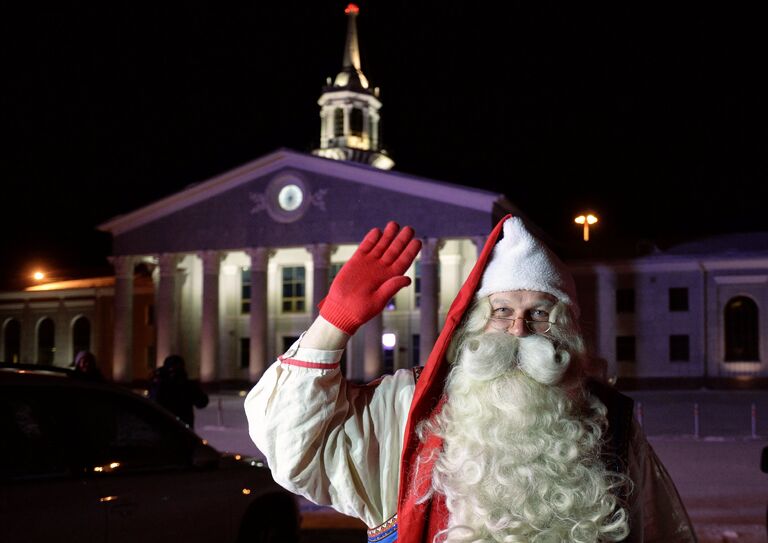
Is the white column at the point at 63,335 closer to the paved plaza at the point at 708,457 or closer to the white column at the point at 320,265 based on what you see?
the white column at the point at 320,265

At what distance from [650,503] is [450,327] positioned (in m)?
0.73

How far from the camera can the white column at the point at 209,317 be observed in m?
41.8

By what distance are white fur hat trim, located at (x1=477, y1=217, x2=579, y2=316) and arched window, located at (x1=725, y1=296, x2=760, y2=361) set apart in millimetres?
41280

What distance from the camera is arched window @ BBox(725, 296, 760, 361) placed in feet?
132

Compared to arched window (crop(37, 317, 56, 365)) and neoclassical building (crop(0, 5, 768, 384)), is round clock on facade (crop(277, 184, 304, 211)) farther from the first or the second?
arched window (crop(37, 317, 56, 365))

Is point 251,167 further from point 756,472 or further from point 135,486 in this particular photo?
point 135,486

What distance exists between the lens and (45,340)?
177 feet

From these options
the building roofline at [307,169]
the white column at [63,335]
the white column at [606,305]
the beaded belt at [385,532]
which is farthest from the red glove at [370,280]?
the white column at [63,335]

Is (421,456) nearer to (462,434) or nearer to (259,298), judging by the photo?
(462,434)

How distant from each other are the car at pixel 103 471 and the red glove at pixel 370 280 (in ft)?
8.52

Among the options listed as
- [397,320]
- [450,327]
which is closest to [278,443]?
[450,327]

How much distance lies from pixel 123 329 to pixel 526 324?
145 ft

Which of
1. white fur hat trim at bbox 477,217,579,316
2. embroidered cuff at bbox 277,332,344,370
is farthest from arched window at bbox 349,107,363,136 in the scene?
embroidered cuff at bbox 277,332,344,370

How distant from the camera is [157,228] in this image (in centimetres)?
4444
